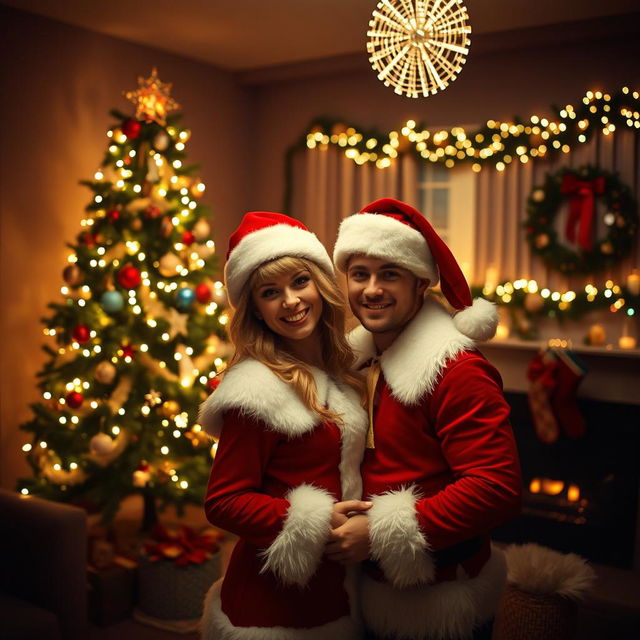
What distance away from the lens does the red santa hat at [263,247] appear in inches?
71.8

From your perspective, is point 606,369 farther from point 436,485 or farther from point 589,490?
point 436,485

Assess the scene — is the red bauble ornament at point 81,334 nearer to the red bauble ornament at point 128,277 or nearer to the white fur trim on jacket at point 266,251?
the red bauble ornament at point 128,277

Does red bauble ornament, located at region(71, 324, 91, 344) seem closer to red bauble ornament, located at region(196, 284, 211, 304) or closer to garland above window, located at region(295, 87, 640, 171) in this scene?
red bauble ornament, located at region(196, 284, 211, 304)

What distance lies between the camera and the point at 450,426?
165 centimetres

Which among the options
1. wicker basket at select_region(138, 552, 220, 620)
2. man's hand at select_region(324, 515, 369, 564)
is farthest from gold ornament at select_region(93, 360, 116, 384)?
→ man's hand at select_region(324, 515, 369, 564)

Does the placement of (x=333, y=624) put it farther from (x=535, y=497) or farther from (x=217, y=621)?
(x=535, y=497)

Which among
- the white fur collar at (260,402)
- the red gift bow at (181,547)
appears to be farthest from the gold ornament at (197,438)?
the white fur collar at (260,402)

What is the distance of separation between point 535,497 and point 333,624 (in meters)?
2.87

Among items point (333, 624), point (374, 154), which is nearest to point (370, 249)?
point (333, 624)

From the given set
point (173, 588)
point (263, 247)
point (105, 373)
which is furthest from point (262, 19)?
point (173, 588)

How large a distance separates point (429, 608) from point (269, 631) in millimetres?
362

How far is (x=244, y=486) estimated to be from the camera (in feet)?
5.41

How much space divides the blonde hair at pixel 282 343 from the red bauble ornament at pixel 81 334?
1.76 m

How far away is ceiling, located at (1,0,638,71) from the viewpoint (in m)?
3.91
